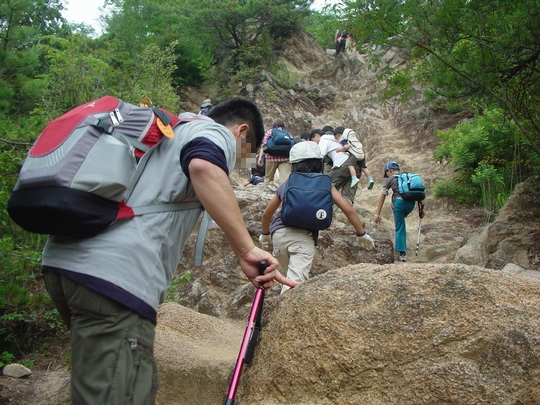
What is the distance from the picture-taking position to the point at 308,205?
4141 millimetres

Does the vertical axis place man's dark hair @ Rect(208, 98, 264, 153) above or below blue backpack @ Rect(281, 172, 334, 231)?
above

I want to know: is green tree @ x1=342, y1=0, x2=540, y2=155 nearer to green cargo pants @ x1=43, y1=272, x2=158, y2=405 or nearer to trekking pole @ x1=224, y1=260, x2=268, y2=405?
trekking pole @ x1=224, y1=260, x2=268, y2=405

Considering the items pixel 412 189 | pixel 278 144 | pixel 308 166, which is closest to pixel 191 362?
pixel 308 166

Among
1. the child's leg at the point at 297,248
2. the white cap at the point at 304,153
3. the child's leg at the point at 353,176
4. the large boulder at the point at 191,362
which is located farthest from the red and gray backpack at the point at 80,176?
the child's leg at the point at 353,176

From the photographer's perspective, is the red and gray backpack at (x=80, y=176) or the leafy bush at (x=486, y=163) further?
the leafy bush at (x=486, y=163)

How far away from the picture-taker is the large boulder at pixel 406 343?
211 centimetres

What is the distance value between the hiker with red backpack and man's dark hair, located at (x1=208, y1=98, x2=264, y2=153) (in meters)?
0.35

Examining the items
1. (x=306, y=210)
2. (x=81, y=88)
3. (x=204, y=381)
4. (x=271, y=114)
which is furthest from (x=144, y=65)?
(x=204, y=381)

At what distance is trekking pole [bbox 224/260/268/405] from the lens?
2.24 meters

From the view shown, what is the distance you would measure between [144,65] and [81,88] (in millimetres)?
7266

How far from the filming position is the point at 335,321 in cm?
245

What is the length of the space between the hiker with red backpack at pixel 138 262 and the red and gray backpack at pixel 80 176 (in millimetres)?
39

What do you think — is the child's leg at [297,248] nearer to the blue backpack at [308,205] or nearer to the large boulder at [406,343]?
Answer: the blue backpack at [308,205]

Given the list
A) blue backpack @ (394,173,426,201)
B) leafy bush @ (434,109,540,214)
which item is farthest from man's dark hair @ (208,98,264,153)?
leafy bush @ (434,109,540,214)
